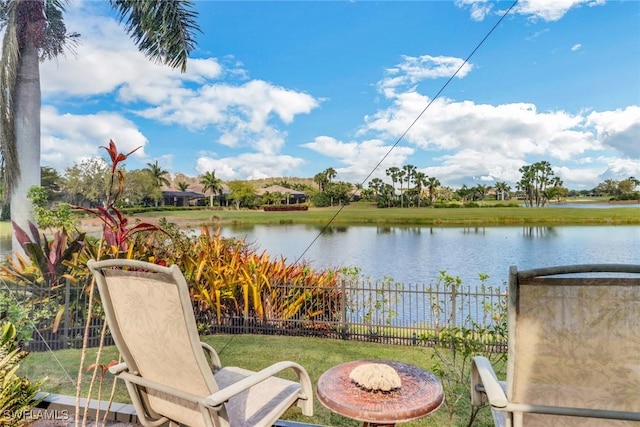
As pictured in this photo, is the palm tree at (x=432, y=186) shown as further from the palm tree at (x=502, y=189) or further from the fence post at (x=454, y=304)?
the fence post at (x=454, y=304)

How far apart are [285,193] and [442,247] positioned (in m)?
2.68

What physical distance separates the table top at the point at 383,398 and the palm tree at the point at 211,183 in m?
3.73

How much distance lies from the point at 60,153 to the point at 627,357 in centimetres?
451

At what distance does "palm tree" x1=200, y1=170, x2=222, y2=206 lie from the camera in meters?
4.72

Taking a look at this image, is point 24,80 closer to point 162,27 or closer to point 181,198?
point 162,27

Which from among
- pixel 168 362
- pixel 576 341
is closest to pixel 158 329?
pixel 168 362

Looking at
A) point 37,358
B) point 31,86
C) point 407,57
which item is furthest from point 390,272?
point 31,86

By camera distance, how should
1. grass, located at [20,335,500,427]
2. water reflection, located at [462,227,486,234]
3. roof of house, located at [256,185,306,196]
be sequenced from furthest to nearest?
roof of house, located at [256,185,306,196], water reflection, located at [462,227,486,234], grass, located at [20,335,500,427]

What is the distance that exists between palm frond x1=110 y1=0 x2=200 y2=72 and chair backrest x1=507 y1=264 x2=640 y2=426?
4.02 m

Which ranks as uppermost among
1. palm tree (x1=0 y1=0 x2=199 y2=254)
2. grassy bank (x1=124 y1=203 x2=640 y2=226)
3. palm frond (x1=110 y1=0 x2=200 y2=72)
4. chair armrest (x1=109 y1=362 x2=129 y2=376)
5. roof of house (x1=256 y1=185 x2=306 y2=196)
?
palm frond (x1=110 y1=0 x2=200 y2=72)

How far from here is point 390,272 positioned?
5.11 m

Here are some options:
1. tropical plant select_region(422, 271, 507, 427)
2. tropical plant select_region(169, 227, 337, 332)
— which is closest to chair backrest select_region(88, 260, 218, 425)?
tropical plant select_region(422, 271, 507, 427)

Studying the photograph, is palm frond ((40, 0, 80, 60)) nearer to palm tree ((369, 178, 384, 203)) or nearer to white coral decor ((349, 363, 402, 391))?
palm tree ((369, 178, 384, 203))

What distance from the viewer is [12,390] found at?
6.06 feet
